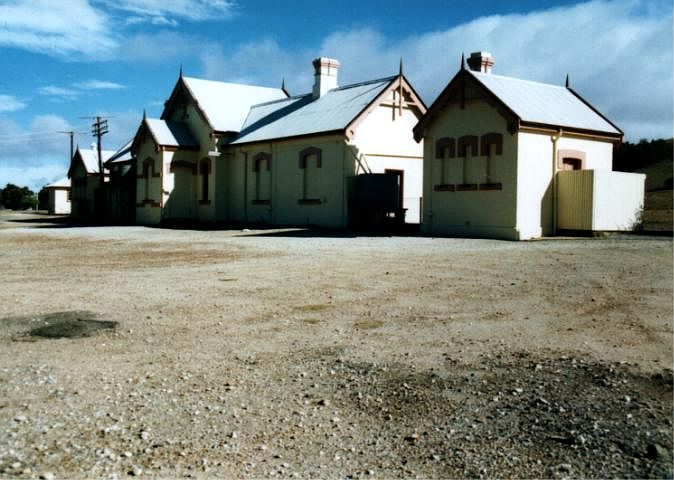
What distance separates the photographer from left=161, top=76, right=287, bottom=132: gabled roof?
34.3 metres

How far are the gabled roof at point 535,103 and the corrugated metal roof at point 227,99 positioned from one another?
13.6 metres

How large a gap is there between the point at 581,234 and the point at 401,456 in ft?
59.1

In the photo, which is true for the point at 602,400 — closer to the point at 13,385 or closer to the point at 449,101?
the point at 13,385

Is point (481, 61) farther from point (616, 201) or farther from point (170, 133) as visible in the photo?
point (170, 133)

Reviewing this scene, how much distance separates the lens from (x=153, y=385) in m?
5.56

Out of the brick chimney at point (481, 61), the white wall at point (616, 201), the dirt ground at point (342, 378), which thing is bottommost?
the dirt ground at point (342, 378)

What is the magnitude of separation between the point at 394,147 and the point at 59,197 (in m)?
45.5

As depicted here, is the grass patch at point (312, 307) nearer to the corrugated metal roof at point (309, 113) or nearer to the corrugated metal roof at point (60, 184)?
the corrugated metal roof at point (309, 113)

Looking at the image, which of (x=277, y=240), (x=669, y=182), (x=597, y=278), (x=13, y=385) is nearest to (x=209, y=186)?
(x=277, y=240)

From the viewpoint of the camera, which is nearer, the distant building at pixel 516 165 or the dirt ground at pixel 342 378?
the dirt ground at pixel 342 378

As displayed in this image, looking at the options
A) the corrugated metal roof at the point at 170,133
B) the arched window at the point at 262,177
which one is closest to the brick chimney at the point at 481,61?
the arched window at the point at 262,177

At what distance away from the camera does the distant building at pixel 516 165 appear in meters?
20.7

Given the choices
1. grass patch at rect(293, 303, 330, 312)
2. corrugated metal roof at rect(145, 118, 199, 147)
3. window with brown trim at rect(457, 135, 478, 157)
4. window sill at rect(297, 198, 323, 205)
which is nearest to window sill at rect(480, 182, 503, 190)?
window with brown trim at rect(457, 135, 478, 157)

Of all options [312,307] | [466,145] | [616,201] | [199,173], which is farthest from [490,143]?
[199,173]
